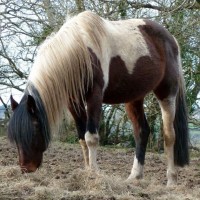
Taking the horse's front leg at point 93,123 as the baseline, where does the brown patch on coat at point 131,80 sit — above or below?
above

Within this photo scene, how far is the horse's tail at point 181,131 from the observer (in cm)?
558

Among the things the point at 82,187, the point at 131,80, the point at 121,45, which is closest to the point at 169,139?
the point at 131,80

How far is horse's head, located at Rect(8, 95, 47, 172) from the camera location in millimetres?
4109

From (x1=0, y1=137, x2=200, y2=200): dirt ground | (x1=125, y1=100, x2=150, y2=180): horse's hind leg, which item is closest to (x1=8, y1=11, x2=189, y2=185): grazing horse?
(x1=125, y1=100, x2=150, y2=180): horse's hind leg

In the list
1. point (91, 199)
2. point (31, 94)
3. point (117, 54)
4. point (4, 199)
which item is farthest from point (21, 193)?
point (117, 54)

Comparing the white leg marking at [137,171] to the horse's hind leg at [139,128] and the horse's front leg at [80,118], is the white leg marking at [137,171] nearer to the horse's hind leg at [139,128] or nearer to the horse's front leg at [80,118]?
the horse's hind leg at [139,128]

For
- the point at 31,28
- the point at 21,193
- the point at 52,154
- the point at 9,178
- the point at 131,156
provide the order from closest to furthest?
the point at 21,193
the point at 9,178
the point at 52,154
the point at 131,156
the point at 31,28

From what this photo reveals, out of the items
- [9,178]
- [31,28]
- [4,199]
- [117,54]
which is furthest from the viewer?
[31,28]

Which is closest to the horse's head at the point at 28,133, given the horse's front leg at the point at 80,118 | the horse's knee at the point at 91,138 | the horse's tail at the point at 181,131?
the horse's knee at the point at 91,138

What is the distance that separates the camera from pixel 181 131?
18.7 feet

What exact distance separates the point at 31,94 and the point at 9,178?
0.74m

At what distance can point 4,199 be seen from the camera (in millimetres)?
3031

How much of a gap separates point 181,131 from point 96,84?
1.61m

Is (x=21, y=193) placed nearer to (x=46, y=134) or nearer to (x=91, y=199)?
(x=91, y=199)
